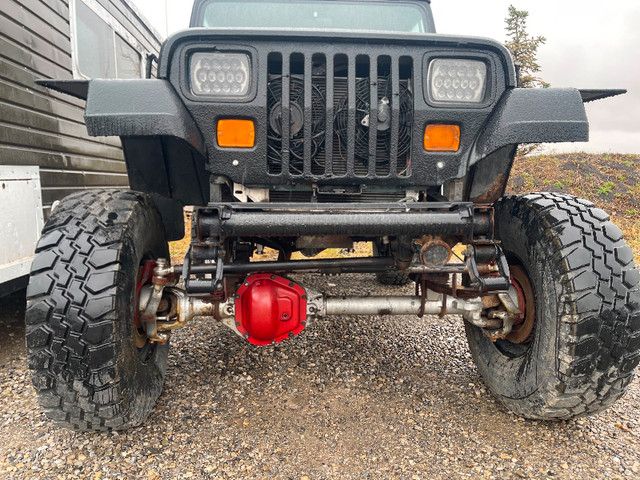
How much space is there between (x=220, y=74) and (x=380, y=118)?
848 millimetres

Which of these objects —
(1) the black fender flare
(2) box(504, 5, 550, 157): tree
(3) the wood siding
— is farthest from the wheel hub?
(2) box(504, 5, 550, 157): tree

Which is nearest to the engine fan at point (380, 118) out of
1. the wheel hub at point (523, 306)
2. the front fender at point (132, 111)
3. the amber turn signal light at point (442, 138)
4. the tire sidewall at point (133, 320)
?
the amber turn signal light at point (442, 138)

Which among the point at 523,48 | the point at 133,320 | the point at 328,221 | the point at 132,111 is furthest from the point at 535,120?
the point at 523,48

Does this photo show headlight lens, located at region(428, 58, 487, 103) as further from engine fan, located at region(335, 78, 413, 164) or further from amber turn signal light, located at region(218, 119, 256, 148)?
amber turn signal light, located at region(218, 119, 256, 148)

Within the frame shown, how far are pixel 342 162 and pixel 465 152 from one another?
2.15 ft

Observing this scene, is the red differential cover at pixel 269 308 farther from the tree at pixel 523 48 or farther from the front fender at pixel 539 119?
the tree at pixel 523 48

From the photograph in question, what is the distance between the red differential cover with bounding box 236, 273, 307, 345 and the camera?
2.28m

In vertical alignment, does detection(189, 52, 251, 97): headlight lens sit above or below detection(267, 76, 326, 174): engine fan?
above

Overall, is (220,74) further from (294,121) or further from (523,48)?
(523,48)

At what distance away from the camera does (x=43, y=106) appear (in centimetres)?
363

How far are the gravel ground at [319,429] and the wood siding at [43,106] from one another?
157 cm

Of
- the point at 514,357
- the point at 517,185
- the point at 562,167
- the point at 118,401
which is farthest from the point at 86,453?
the point at 562,167

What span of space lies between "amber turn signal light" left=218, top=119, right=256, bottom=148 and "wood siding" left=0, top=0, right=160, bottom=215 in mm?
1934

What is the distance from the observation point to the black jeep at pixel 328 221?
1934 mm
